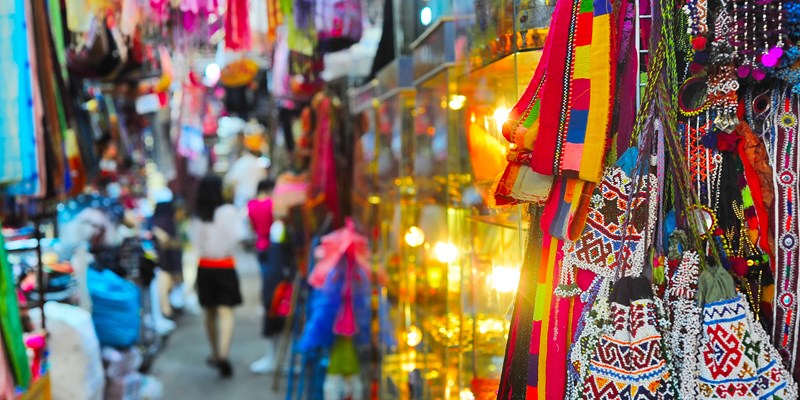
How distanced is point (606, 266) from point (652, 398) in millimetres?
252

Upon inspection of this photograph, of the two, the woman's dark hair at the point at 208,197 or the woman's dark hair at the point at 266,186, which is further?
the woman's dark hair at the point at 266,186

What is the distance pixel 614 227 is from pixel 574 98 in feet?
A: 0.84

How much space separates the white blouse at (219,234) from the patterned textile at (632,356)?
4.72 metres

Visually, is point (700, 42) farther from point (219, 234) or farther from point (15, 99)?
point (219, 234)

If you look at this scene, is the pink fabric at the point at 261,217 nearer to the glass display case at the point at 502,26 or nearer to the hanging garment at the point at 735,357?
the glass display case at the point at 502,26

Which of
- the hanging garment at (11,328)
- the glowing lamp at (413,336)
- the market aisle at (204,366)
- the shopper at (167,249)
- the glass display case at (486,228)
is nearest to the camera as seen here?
the glass display case at (486,228)

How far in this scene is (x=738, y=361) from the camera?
1.32 meters

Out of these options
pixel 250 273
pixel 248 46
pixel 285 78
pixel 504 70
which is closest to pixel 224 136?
pixel 250 273

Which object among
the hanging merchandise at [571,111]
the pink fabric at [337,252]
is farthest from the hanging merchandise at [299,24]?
the hanging merchandise at [571,111]

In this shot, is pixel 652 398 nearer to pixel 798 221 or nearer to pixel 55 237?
pixel 798 221

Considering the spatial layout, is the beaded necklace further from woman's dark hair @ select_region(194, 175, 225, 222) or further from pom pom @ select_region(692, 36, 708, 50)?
woman's dark hair @ select_region(194, 175, 225, 222)

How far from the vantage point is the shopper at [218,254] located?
5836 mm

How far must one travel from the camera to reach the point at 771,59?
1.36 meters

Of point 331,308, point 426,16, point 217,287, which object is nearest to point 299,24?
point 426,16
